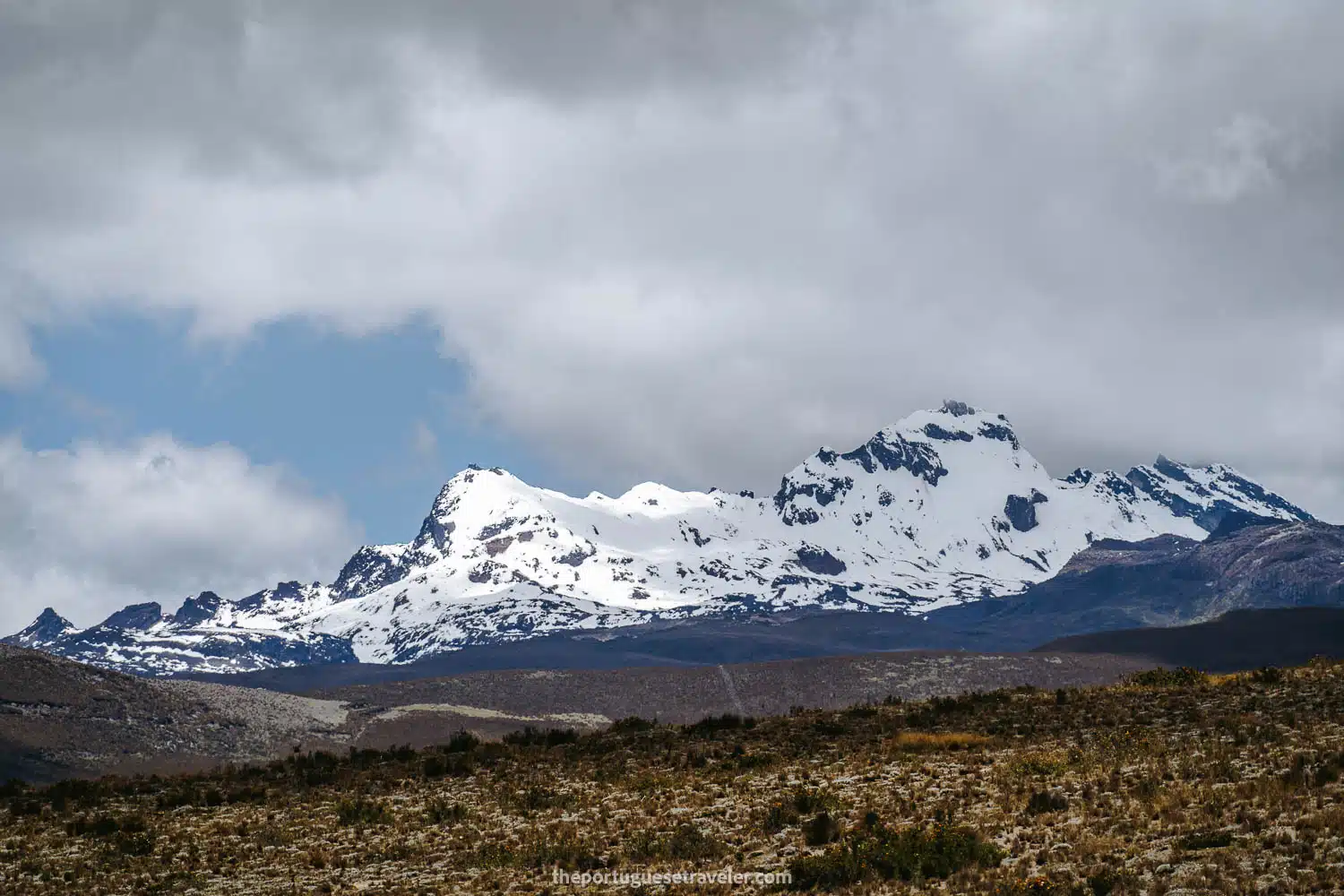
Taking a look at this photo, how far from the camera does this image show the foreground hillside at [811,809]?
90.2ft

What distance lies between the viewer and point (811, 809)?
34.4 meters

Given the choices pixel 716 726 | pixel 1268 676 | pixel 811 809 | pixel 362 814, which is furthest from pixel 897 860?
pixel 1268 676

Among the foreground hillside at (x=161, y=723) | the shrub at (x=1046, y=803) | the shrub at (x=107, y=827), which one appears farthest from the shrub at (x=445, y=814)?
the foreground hillside at (x=161, y=723)

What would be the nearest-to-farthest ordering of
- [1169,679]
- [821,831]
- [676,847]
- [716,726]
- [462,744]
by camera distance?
[821,831] < [676,847] < [716,726] < [1169,679] < [462,744]

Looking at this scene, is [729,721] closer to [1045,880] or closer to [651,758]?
[651,758]

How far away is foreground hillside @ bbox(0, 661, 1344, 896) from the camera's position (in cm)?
2748

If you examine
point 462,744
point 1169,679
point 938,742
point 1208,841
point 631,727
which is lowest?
point 1208,841

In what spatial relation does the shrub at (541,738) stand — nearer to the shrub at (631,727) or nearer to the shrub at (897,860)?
the shrub at (631,727)

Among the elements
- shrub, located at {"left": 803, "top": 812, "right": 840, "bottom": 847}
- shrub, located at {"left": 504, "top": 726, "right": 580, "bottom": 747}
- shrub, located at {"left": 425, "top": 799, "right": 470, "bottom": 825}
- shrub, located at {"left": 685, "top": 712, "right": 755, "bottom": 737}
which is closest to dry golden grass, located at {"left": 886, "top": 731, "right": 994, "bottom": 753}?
shrub, located at {"left": 685, "top": 712, "right": 755, "bottom": 737}

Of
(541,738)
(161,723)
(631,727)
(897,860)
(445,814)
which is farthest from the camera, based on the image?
(161,723)

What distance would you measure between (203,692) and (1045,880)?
504ft

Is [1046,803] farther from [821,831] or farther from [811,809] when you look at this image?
[811,809]

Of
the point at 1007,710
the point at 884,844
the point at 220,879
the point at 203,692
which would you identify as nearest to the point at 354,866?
the point at 220,879

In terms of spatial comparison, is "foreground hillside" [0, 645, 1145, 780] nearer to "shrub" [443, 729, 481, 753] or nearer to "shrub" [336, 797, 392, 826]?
"shrub" [443, 729, 481, 753]
